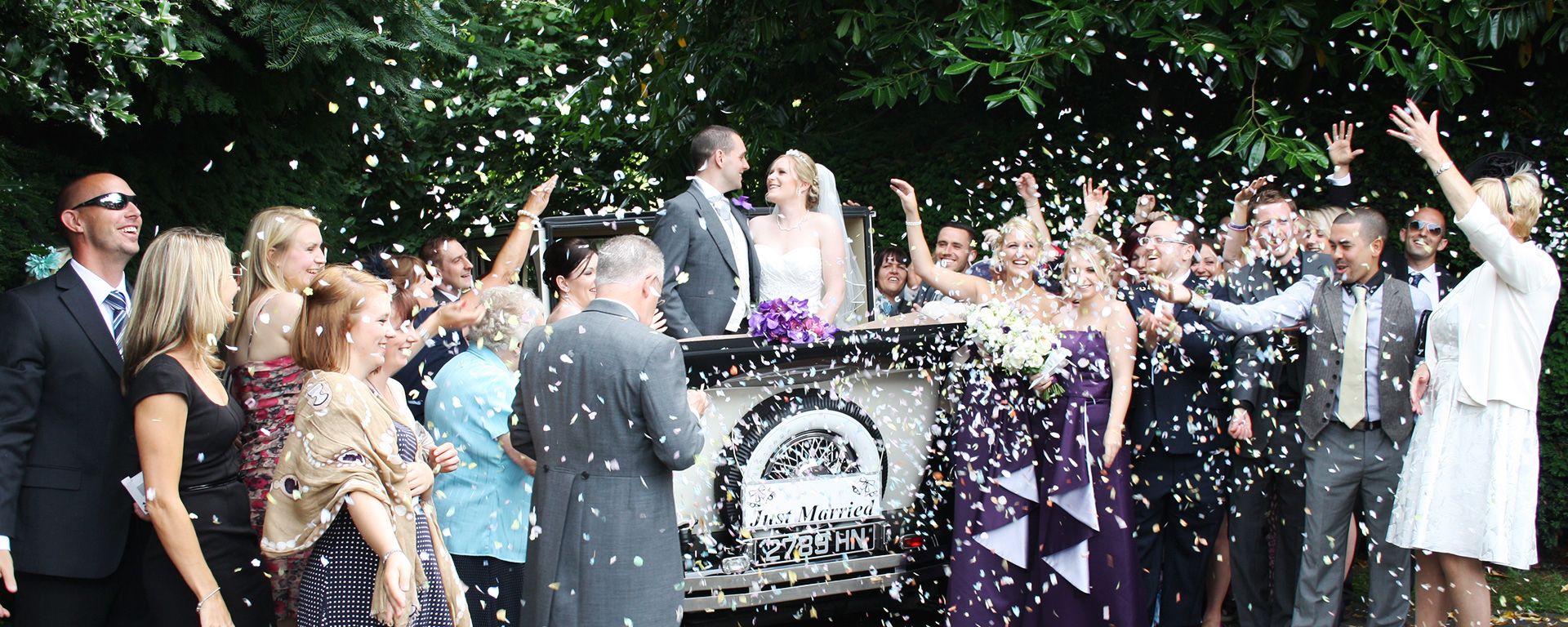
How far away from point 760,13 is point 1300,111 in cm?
383

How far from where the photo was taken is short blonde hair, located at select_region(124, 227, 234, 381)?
3969 mm

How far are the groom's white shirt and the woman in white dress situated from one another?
314 cm

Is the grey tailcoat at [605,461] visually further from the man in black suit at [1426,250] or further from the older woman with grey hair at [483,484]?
the man in black suit at [1426,250]

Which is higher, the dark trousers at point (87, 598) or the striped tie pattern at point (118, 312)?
the striped tie pattern at point (118, 312)

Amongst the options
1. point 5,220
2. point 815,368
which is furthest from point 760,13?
point 5,220

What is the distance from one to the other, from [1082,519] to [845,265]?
1.98m

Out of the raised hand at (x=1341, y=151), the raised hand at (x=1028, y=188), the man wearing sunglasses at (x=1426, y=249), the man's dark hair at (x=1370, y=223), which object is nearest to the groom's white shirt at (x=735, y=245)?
the raised hand at (x=1028, y=188)

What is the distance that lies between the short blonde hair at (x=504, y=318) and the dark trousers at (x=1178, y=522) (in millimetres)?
3248

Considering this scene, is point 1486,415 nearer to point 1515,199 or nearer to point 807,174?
point 1515,199

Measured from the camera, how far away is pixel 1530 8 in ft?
20.9

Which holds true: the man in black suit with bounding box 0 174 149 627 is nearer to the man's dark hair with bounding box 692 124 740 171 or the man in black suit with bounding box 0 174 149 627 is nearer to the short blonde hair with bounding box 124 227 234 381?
the short blonde hair with bounding box 124 227 234 381

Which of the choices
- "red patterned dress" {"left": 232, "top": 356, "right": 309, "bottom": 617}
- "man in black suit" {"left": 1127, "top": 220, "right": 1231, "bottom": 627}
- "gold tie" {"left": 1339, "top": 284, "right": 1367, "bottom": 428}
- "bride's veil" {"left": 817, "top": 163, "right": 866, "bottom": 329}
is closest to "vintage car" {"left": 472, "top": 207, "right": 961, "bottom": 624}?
"bride's veil" {"left": 817, "top": 163, "right": 866, "bottom": 329}

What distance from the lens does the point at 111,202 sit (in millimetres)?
4285

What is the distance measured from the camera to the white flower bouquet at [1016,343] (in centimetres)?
560
